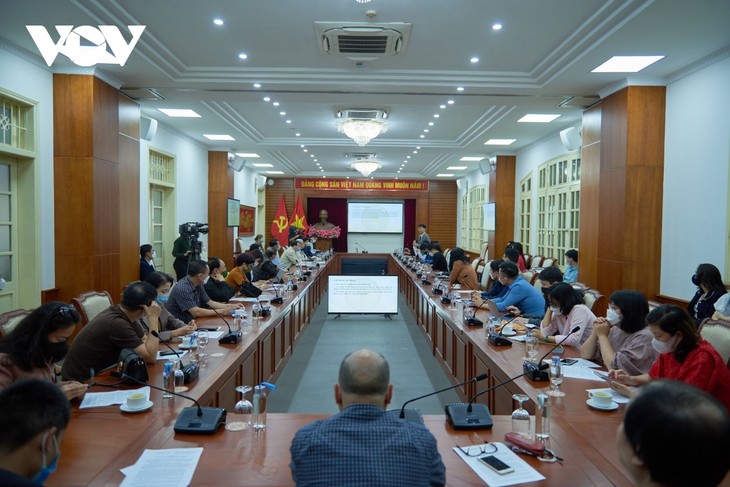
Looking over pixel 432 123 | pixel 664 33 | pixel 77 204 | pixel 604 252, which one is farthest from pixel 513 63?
pixel 77 204

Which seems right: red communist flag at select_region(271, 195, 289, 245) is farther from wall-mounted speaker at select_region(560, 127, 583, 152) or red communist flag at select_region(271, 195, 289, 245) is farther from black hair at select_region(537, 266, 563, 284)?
black hair at select_region(537, 266, 563, 284)

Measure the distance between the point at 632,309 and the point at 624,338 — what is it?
0.66 ft

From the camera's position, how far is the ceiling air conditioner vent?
412 centimetres

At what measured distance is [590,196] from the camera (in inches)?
245

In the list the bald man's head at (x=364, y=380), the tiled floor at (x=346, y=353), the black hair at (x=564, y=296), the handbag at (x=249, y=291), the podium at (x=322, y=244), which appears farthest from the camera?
the podium at (x=322, y=244)

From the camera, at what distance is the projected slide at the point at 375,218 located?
55.3 ft

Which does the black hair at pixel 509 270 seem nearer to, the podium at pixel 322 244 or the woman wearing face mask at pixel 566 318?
the woman wearing face mask at pixel 566 318

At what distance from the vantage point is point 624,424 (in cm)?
98

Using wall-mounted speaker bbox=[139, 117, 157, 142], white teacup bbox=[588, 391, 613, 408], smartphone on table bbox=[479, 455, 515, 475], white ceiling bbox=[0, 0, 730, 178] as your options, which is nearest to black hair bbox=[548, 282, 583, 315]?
white teacup bbox=[588, 391, 613, 408]

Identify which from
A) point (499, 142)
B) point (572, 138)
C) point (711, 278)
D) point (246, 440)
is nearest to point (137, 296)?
point (246, 440)

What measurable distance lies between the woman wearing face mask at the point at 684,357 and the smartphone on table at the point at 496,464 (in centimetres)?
91

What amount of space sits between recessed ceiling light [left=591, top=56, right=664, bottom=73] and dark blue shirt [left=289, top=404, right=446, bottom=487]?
4.68 metres

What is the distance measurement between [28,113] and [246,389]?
4.39 m

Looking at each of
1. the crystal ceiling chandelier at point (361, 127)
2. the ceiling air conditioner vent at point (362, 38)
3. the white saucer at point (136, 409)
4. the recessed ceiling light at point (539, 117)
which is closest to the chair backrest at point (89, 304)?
the white saucer at point (136, 409)
